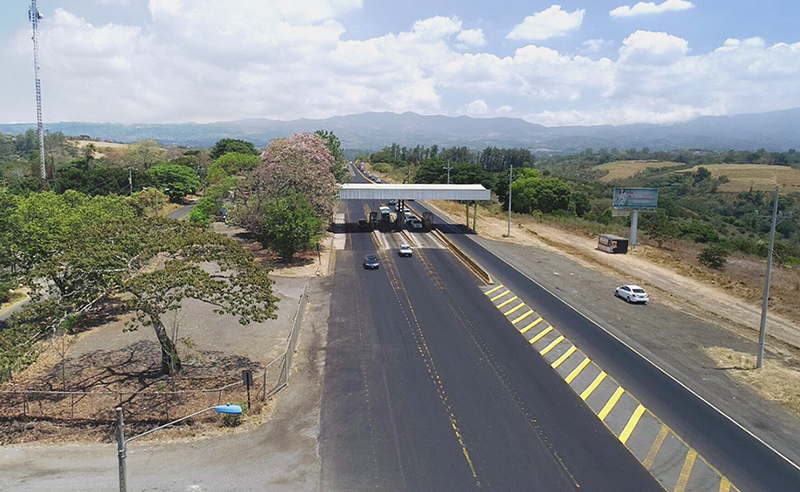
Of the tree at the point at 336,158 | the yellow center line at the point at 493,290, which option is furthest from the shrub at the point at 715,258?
the tree at the point at 336,158

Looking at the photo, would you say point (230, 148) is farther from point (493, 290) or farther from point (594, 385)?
point (594, 385)

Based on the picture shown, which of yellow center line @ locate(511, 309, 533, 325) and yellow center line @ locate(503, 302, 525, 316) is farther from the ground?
yellow center line @ locate(503, 302, 525, 316)

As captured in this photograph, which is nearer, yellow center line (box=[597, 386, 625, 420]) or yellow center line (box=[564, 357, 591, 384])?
yellow center line (box=[597, 386, 625, 420])

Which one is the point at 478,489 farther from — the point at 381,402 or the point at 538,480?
the point at 381,402

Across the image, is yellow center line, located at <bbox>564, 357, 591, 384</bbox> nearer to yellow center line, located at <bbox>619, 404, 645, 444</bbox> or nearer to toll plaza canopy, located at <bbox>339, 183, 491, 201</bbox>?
Answer: yellow center line, located at <bbox>619, 404, 645, 444</bbox>

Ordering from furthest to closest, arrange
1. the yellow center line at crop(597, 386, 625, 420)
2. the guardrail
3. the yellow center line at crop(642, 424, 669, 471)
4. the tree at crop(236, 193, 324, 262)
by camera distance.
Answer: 1. the tree at crop(236, 193, 324, 262)
2. the guardrail
3. the yellow center line at crop(597, 386, 625, 420)
4. the yellow center line at crop(642, 424, 669, 471)

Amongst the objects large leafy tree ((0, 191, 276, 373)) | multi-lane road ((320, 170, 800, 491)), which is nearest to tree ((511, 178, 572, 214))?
A: multi-lane road ((320, 170, 800, 491))

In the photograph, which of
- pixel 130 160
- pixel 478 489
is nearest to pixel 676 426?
pixel 478 489
